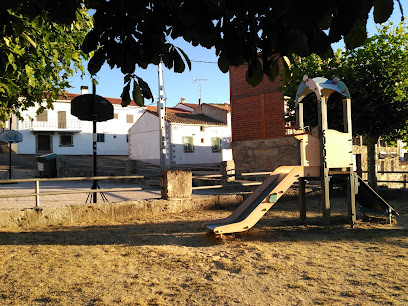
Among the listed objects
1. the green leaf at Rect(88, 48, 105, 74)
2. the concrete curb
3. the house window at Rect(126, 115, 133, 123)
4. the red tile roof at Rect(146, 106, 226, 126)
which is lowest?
the concrete curb

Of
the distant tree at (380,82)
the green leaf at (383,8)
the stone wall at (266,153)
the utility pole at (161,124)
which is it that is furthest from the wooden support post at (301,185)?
the stone wall at (266,153)

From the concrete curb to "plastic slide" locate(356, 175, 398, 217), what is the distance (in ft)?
12.5

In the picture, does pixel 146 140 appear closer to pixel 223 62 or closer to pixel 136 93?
pixel 136 93

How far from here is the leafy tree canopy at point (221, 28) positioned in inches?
63.4

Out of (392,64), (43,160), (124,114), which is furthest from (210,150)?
(392,64)

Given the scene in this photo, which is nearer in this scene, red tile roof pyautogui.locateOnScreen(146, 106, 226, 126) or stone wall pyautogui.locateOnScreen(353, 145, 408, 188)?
stone wall pyautogui.locateOnScreen(353, 145, 408, 188)

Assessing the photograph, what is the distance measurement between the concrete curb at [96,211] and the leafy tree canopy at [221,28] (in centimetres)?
592

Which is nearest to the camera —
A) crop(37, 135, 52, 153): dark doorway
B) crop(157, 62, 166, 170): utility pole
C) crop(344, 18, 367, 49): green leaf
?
crop(344, 18, 367, 49): green leaf

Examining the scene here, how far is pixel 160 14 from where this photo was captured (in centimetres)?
250

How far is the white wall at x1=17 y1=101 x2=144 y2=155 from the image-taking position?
36.3 metres

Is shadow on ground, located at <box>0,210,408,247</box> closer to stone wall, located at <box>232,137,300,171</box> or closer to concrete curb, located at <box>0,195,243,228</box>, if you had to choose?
concrete curb, located at <box>0,195,243,228</box>

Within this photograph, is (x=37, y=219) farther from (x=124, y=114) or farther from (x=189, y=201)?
(x=124, y=114)

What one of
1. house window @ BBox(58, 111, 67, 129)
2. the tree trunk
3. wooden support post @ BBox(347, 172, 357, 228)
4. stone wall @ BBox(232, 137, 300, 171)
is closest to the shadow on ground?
wooden support post @ BBox(347, 172, 357, 228)

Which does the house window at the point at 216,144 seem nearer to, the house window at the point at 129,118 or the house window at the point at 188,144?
the house window at the point at 188,144
